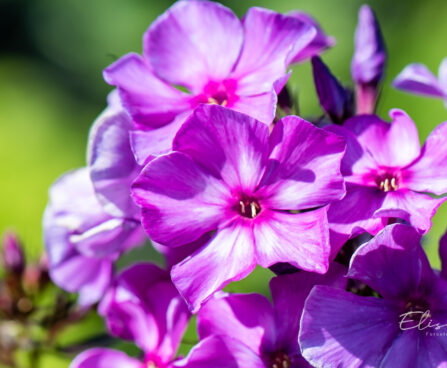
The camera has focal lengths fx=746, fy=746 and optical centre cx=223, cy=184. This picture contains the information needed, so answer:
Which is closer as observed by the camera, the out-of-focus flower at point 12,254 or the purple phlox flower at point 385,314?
the purple phlox flower at point 385,314

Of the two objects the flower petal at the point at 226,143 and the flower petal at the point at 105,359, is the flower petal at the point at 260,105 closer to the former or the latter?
the flower petal at the point at 226,143

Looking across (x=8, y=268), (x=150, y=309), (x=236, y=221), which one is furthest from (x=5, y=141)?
(x=236, y=221)

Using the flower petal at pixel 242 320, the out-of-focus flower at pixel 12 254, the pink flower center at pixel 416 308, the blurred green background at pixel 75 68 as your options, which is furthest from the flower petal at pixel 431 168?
the blurred green background at pixel 75 68

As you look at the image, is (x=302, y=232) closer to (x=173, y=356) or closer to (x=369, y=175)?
(x=369, y=175)

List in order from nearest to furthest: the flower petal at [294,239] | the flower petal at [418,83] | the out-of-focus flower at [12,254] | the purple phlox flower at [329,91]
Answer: the flower petal at [294,239] < the purple phlox flower at [329,91] < the flower petal at [418,83] < the out-of-focus flower at [12,254]

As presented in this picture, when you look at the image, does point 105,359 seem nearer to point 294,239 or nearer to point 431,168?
point 294,239

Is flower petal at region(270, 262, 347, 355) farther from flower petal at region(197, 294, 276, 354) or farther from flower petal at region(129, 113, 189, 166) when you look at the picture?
flower petal at region(129, 113, 189, 166)
